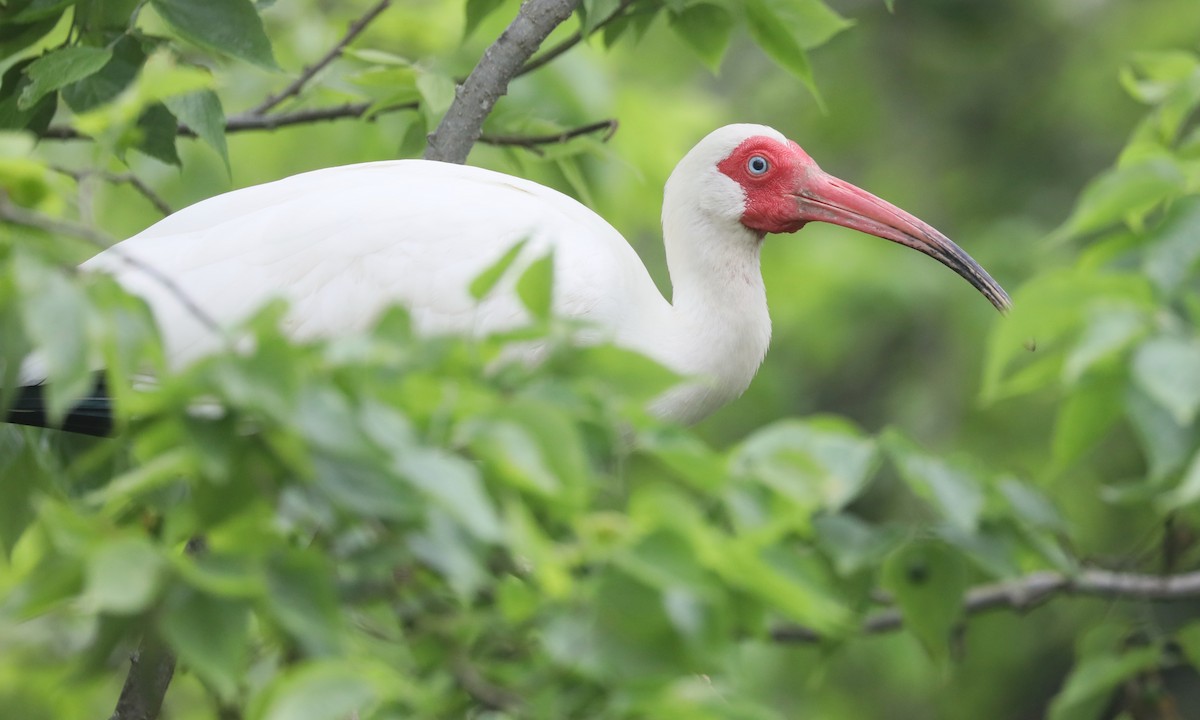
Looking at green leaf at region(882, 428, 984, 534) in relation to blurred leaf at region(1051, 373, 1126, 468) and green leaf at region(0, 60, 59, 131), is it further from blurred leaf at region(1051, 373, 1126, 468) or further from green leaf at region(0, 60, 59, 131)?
green leaf at region(0, 60, 59, 131)

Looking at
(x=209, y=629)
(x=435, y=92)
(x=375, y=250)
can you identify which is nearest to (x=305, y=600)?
(x=209, y=629)

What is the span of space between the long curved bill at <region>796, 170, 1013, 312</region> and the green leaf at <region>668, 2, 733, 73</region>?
66cm

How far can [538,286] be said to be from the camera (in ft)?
8.16

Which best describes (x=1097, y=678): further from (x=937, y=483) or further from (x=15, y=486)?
(x=15, y=486)

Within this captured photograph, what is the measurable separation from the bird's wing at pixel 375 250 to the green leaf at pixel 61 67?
0.68 m

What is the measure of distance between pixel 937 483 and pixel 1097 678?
788 millimetres

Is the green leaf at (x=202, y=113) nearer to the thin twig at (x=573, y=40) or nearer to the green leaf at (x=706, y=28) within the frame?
the thin twig at (x=573, y=40)

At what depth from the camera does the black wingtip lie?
4172 mm

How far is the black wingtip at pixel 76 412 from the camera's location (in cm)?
417

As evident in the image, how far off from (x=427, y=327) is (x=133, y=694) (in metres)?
1.30

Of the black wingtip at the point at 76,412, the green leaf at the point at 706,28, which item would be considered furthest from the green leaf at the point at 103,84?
the green leaf at the point at 706,28

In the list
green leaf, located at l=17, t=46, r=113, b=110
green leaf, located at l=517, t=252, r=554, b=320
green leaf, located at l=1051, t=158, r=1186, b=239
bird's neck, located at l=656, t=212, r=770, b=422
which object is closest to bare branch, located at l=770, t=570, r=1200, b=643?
green leaf, located at l=1051, t=158, r=1186, b=239

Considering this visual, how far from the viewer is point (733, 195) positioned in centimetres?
523

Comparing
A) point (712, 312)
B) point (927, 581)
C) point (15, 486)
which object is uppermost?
point (927, 581)
